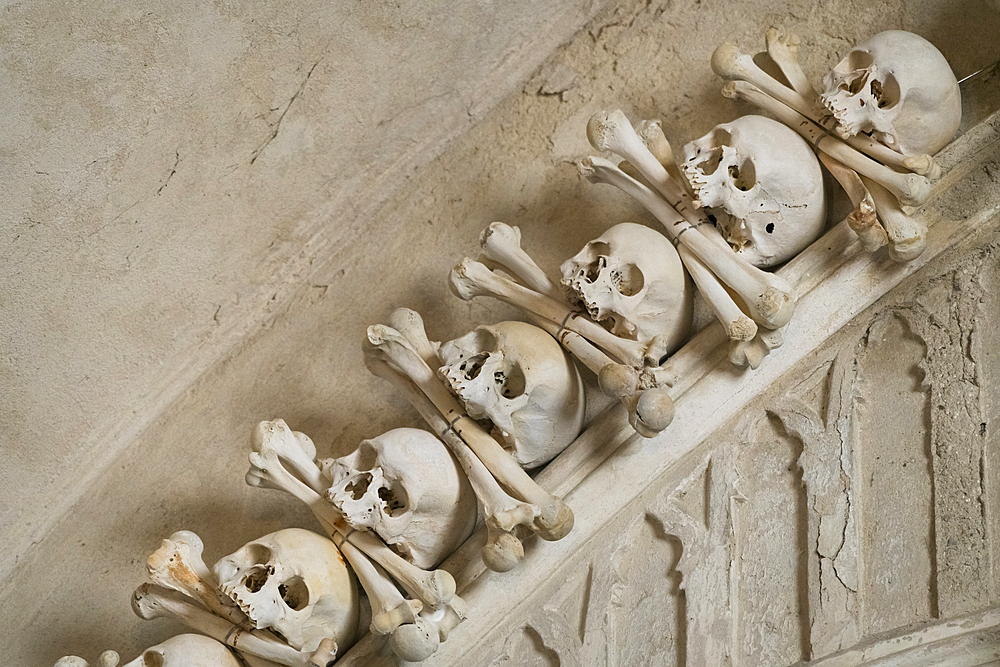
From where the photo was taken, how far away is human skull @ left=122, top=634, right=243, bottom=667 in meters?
1.91

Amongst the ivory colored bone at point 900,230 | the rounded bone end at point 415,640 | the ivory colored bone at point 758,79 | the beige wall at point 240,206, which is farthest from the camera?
the beige wall at point 240,206

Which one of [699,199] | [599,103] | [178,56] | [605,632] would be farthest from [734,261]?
[178,56]

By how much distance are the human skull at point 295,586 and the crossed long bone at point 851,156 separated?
3.97 feet

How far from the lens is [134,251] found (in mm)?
2307

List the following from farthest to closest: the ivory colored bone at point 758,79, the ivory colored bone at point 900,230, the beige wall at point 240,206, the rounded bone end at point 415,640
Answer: the beige wall at point 240,206, the ivory colored bone at point 758,79, the ivory colored bone at point 900,230, the rounded bone end at point 415,640

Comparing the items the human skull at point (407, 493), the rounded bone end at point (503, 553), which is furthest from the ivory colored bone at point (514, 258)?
the rounded bone end at point (503, 553)

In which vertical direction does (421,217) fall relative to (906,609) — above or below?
above

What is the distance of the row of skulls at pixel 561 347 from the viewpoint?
1.95 meters

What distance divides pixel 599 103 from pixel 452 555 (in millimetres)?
1094

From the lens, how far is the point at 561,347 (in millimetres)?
2078

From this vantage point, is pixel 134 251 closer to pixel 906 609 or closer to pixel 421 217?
pixel 421 217

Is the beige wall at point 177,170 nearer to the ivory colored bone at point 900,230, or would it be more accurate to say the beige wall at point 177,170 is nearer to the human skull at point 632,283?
the human skull at point 632,283

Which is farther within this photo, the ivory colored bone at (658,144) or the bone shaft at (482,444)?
the ivory colored bone at (658,144)

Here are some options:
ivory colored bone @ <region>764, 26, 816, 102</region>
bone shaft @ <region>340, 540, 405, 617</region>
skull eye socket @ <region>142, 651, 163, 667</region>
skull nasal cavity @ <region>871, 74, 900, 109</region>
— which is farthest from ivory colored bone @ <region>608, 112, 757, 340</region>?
skull eye socket @ <region>142, 651, 163, 667</region>
